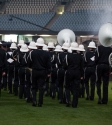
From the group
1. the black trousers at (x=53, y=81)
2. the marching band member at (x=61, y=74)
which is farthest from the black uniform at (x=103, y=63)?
the black trousers at (x=53, y=81)

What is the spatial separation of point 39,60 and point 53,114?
197cm

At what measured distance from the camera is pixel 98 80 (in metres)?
16.5

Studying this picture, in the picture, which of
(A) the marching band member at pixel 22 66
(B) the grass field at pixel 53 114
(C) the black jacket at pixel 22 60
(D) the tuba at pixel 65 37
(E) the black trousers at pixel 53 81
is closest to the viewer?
(B) the grass field at pixel 53 114

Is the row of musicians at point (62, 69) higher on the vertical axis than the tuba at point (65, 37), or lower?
lower

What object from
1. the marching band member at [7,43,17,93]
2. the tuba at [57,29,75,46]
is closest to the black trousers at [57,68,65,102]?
the marching band member at [7,43,17,93]

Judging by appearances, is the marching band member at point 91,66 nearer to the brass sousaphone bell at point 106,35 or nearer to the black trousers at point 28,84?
the brass sousaphone bell at point 106,35

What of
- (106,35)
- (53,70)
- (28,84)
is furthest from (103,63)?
(53,70)

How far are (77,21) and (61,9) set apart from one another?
248 inches

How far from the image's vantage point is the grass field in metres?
12.3

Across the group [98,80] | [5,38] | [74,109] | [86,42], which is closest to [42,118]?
[74,109]

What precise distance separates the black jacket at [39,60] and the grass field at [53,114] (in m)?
1.06

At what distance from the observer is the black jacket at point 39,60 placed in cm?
1517

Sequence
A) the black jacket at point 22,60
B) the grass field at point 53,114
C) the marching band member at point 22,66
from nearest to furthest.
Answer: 1. the grass field at point 53,114
2. the black jacket at point 22,60
3. the marching band member at point 22,66

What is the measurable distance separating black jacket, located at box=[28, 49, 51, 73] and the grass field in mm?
1057
